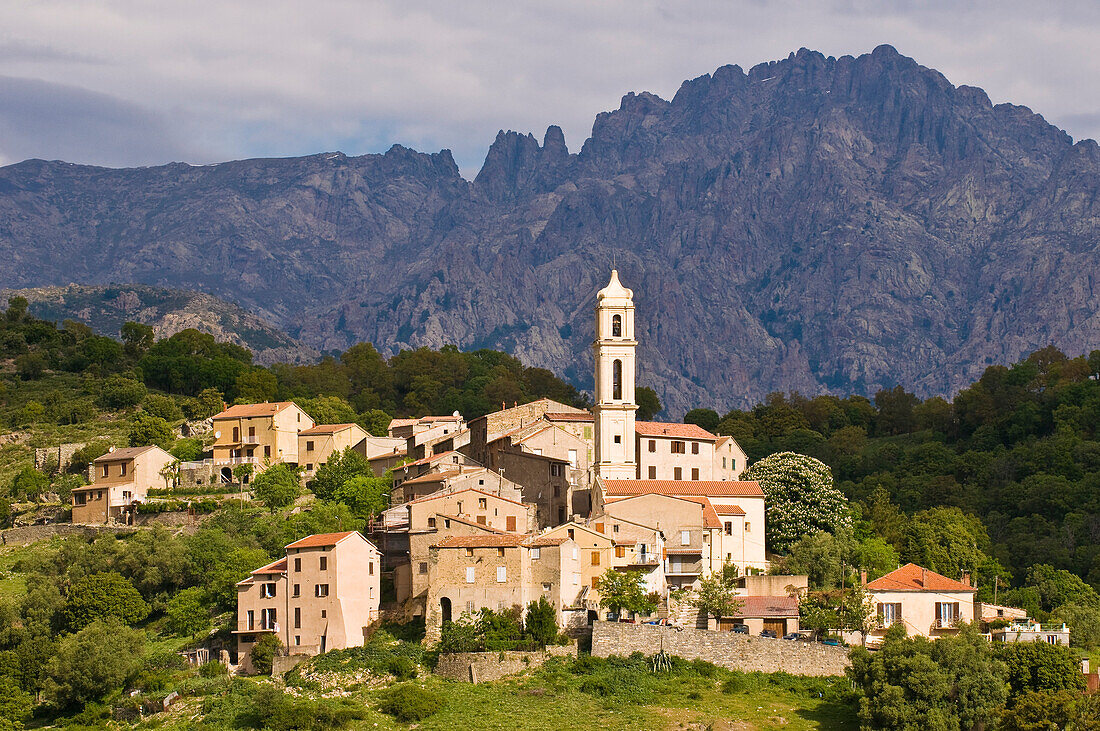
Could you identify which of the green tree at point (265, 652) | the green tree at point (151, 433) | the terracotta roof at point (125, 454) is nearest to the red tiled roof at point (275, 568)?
the green tree at point (265, 652)

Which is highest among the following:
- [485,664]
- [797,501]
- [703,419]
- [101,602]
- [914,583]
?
[703,419]

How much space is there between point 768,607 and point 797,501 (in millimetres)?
14966

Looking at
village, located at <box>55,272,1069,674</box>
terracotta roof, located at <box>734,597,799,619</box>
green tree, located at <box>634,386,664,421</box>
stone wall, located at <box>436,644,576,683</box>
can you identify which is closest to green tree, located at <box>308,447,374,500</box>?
village, located at <box>55,272,1069,674</box>

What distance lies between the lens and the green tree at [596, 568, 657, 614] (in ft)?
211

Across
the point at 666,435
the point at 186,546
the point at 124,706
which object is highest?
the point at 666,435

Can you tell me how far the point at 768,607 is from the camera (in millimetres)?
67000

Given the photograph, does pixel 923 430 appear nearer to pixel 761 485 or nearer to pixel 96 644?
pixel 761 485

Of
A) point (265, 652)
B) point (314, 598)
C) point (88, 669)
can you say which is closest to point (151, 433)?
point (88, 669)

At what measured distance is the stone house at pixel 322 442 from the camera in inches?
4008

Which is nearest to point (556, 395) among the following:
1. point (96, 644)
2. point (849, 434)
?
point (849, 434)

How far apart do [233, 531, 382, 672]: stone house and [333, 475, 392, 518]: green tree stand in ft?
49.7

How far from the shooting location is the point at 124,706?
6456 centimetres

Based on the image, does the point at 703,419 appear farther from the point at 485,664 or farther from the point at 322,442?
the point at 485,664

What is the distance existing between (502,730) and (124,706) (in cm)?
1912
